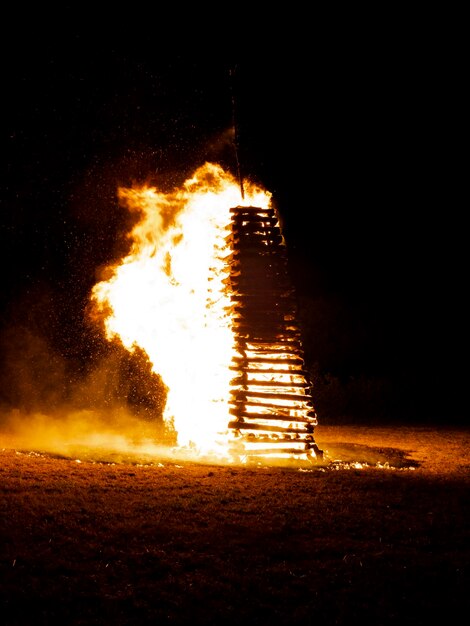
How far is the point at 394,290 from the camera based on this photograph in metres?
31.9

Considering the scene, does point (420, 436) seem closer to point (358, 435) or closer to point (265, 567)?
point (358, 435)

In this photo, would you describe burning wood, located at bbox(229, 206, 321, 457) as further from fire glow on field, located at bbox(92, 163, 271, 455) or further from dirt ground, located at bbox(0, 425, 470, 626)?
dirt ground, located at bbox(0, 425, 470, 626)

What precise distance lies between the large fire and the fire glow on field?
23 millimetres

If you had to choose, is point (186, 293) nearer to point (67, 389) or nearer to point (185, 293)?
point (185, 293)

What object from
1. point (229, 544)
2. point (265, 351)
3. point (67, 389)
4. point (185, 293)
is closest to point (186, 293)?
point (185, 293)

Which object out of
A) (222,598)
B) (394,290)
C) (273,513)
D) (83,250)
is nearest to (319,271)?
(394,290)

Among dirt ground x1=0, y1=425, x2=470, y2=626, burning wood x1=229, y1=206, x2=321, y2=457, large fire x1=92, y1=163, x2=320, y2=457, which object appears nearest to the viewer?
dirt ground x1=0, y1=425, x2=470, y2=626

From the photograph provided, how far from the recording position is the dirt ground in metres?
4.99

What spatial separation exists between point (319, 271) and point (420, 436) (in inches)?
696

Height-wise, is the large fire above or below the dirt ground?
above

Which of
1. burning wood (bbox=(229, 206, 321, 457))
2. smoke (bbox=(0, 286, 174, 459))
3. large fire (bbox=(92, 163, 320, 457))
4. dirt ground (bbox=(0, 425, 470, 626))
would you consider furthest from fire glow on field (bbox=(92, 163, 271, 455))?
dirt ground (bbox=(0, 425, 470, 626))

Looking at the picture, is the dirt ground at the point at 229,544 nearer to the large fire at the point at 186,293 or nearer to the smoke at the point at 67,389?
the large fire at the point at 186,293

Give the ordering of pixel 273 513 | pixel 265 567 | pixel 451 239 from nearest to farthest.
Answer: pixel 265 567, pixel 273 513, pixel 451 239

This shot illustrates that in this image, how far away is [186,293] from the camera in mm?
14000
